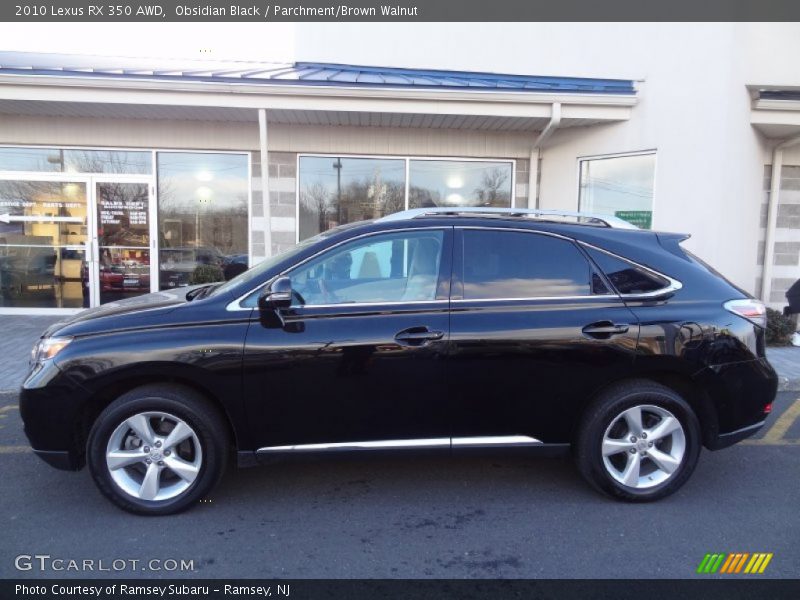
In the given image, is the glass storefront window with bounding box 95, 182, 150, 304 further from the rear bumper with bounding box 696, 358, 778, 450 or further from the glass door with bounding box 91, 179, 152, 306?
the rear bumper with bounding box 696, 358, 778, 450

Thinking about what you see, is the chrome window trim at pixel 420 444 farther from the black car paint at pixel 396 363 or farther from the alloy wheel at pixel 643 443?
the alloy wheel at pixel 643 443

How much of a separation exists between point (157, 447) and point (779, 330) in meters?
8.06

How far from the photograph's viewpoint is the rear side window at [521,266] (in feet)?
11.1

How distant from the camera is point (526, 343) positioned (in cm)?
328

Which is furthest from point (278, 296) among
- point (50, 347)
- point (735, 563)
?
point (735, 563)

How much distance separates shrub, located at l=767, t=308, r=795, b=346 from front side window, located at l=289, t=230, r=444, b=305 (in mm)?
6473

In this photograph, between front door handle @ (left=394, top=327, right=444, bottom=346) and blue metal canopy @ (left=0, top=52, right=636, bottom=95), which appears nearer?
front door handle @ (left=394, top=327, right=444, bottom=346)

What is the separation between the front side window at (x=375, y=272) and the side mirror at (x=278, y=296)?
127 mm

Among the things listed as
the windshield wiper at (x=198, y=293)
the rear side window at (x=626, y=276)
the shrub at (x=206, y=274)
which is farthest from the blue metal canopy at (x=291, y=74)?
the rear side window at (x=626, y=276)

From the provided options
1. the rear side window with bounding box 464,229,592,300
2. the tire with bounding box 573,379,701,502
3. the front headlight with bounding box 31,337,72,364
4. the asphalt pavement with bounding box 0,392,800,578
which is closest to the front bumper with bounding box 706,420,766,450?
the tire with bounding box 573,379,701,502

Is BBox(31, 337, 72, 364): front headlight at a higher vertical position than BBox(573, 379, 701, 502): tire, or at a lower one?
higher

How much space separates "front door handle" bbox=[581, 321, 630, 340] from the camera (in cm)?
331

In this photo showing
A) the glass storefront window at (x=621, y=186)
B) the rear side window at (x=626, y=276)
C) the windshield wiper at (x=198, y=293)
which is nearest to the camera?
the rear side window at (x=626, y=276)
